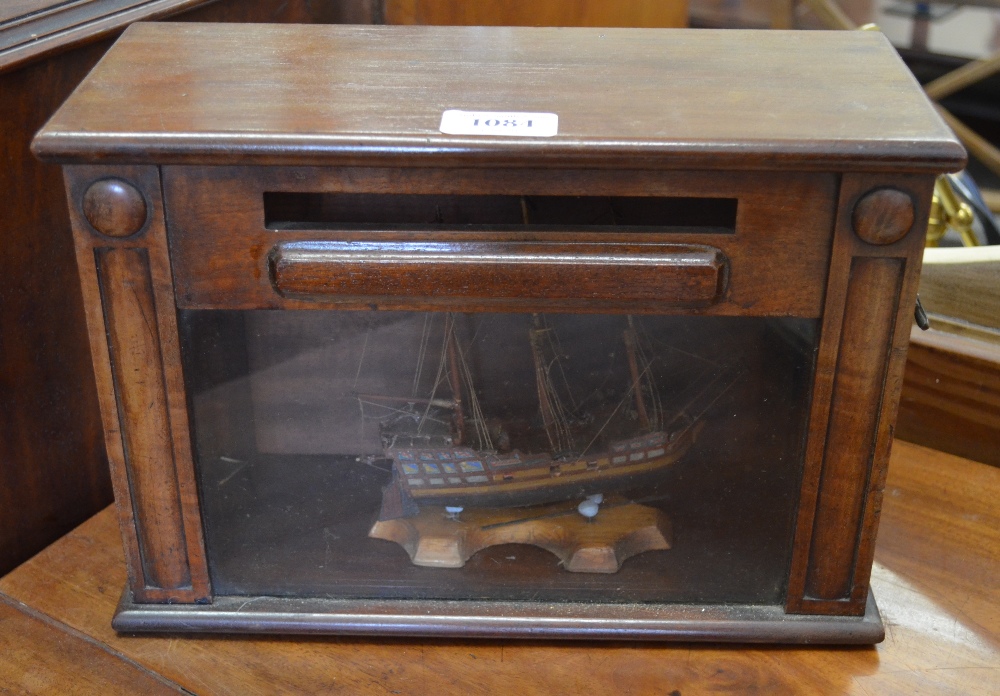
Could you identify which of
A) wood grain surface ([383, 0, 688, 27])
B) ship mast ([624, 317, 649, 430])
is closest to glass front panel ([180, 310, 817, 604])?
ship mast ([624, 317, 649, 430])

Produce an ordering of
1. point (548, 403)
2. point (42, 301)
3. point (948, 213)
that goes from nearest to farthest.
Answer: point (548, 403), point (42, 301), point (948, 213)

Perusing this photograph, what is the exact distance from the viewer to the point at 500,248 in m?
0.69

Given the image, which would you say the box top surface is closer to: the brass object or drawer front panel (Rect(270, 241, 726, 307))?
drawer front panel (Rect(270, 241, 726, 307))

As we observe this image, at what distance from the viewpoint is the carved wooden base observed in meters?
0.82

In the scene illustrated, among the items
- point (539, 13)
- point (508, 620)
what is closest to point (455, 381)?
point (508, 620)

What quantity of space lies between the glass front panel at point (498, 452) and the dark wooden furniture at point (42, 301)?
217 millimetres

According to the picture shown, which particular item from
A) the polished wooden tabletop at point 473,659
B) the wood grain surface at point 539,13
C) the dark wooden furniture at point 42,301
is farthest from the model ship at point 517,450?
the wood grain surface at point 539,13

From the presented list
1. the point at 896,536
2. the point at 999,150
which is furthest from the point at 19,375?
the point at 999,150

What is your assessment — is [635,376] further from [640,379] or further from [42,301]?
[42,301]

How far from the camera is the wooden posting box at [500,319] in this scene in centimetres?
67

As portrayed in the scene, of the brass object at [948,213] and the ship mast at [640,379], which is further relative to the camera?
the brass object at [948,213]

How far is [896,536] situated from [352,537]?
1.61 ft

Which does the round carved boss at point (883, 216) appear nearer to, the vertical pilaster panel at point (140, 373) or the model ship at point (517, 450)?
the model ship at point (517, 450)

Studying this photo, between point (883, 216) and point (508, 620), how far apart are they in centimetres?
40
